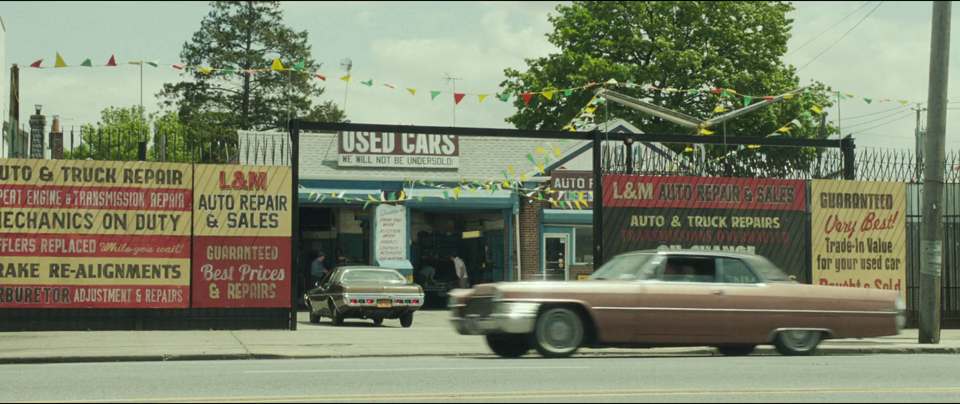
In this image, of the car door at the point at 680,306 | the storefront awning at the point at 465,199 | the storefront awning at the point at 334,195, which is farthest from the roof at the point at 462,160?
the car door at the point at 680,306

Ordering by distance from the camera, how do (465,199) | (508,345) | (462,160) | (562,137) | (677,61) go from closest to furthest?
(508,345)
(562,137)
(465,199)
(462,160)
(677,61)

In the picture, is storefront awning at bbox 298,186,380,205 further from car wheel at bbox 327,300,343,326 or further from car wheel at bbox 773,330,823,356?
car wheel at bbox 773,330,823,356

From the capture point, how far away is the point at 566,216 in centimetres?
3828

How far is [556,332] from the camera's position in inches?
645

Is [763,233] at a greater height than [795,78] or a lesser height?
lesser

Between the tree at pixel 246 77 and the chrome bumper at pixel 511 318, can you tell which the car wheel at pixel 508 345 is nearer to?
the chrome bumper at pixel 511 318

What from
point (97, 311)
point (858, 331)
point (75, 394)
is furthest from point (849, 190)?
point (75, 394)

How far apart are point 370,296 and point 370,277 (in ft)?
2.10

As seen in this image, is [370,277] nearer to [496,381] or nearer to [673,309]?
[673,309]

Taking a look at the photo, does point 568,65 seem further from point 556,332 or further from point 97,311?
point 556,332

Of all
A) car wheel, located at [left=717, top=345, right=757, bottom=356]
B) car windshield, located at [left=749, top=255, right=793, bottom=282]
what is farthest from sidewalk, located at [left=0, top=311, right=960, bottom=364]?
car windshield, located at [left=749, top=255, right=793, bottom=282]

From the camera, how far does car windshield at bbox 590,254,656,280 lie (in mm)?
16938

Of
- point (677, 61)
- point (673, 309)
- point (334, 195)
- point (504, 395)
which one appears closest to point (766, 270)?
point (673, 309)

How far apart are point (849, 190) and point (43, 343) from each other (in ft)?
47.8
